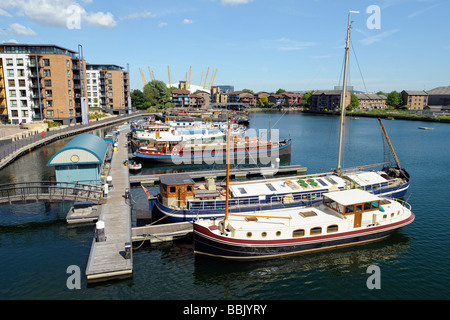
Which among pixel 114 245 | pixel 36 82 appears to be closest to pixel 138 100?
pixel 36 82

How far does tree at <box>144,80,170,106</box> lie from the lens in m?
182

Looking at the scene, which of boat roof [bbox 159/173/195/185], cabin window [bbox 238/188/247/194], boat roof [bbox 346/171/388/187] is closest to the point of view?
boat roof [bbox 159/173/195/185]

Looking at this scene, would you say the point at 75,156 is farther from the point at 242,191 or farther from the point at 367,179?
the point at 367,179

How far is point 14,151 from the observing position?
56.3 m

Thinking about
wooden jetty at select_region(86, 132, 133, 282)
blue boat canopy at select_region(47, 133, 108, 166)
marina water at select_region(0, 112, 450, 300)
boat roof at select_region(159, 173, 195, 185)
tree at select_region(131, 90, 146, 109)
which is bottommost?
marina water at select_region(0, 112, 450, 300)

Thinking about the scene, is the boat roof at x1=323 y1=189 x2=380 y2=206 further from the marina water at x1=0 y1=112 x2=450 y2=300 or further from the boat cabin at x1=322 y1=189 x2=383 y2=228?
the marina water at x1=0 y1=112 x2=450 y2=300

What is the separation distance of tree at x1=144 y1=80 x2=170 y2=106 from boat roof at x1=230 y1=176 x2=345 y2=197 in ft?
534

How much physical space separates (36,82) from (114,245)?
87.5 m

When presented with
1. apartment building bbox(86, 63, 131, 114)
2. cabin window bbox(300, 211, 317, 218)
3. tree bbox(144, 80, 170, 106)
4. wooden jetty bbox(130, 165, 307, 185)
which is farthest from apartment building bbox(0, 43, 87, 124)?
cabin window bbox(300, 211, 317, 218)

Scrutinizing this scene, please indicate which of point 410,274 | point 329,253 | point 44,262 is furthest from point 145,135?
point 410,274

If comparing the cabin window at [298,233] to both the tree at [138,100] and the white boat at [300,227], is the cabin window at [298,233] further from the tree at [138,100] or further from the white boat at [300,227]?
the tree at [138,100]

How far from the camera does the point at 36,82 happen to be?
89000 mm

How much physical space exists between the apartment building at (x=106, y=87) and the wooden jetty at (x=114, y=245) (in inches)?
4866
